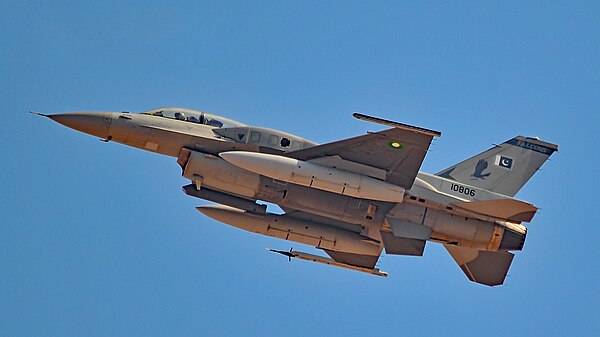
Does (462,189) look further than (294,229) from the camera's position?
No

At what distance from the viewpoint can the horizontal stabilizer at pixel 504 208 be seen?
2273 cm

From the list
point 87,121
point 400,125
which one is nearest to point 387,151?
point 400,125

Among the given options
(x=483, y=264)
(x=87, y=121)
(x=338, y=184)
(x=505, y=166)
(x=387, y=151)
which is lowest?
(x=483, y=264)

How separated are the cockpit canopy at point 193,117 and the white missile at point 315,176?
1381 mm

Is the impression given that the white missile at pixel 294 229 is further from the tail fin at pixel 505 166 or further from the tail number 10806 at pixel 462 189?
the tail fin at pixel 505 166

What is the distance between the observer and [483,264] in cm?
2512

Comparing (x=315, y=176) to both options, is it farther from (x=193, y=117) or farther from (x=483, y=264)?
(x=483, y=264)

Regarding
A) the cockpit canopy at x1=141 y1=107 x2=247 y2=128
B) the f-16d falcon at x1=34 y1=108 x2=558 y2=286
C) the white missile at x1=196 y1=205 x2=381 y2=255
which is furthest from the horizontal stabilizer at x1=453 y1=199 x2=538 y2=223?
the cockpit canopy at x1=141 y1=107 x2=247 y2=128

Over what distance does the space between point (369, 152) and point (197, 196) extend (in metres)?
4.13

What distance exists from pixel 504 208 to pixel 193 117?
755 cm

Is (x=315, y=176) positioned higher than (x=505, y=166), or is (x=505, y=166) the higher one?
(x=505, y=166)

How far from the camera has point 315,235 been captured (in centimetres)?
2416

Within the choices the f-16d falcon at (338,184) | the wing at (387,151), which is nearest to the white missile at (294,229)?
the f-16d falcon at (338,184)

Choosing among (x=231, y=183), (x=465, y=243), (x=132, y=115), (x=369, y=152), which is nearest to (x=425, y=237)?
(x=465, y=243)
